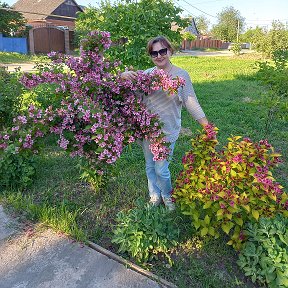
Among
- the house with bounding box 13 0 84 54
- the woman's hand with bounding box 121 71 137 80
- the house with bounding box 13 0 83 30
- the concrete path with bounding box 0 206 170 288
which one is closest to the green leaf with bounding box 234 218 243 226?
the concrete path with bounding box 0 206 170 288

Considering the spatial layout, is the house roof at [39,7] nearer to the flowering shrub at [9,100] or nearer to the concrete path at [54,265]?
the flowering shrub at [9,100]

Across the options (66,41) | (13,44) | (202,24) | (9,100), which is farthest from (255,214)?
(202,24)

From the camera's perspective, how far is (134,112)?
106 inches

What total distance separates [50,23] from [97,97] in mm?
34573

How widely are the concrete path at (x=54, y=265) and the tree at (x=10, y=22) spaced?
83.4 feet

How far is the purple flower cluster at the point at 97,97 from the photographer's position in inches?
102

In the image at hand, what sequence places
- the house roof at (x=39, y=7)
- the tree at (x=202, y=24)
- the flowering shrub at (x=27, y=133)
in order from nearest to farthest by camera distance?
1. the flowering shrub at (x=27, y=133)
2. the house roof at (x=39, y=7)
3. the tree at (x=202, y=24)

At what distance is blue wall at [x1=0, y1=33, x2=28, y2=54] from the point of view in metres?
25.0

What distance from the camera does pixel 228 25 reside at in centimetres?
6625

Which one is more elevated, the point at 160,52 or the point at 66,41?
the point at 66,41

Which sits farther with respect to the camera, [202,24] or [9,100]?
[202,24]

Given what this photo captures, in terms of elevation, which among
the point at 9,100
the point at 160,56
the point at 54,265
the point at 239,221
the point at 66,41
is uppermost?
the point at 66,41

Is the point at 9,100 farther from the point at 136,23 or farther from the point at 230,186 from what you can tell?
the point at 230,186

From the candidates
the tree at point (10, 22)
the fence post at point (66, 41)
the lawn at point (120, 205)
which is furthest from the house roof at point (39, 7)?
the lawn at point (120, 205)
